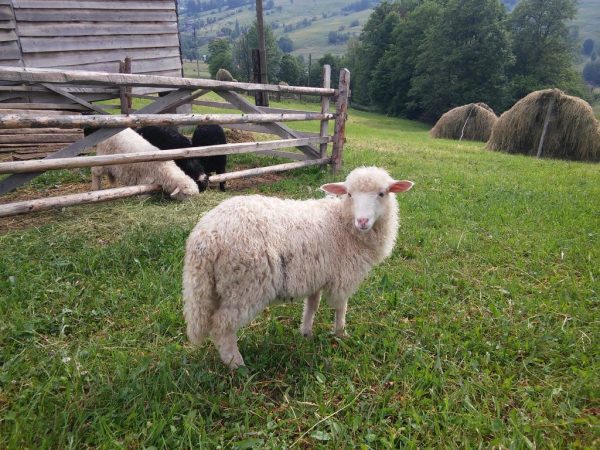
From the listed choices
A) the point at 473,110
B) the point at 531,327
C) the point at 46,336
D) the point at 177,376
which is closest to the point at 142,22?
the point at 46,336

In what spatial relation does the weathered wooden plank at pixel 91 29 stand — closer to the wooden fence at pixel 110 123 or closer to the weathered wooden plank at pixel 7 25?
the weathered wooden plank at pixel 7 25

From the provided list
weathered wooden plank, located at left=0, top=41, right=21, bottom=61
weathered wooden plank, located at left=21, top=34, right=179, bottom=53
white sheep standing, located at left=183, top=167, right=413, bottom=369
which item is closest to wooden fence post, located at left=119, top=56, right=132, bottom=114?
weathered wooden plank, located at left=21, top=34, right=179, bottom=53

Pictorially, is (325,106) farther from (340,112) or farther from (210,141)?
(210,141)

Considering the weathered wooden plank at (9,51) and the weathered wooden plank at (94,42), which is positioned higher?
the weathered wooden plank at (94,42)

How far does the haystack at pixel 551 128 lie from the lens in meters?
16.2

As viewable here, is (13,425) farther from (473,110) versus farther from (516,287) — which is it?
(473,110)

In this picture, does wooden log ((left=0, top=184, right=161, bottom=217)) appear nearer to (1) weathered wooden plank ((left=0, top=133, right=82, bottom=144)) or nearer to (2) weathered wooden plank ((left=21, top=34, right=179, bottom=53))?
(1) weathered wooden plank ((left=0, top=133, right=82, bottom=144))

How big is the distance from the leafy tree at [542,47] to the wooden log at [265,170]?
41.1 m

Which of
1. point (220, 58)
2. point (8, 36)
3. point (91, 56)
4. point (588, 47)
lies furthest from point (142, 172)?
point (588, 47)

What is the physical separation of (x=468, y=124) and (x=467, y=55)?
17.9 metres

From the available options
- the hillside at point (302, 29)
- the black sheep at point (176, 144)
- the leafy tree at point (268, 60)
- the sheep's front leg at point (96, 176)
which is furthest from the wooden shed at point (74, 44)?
the hillside at point (302, 29)

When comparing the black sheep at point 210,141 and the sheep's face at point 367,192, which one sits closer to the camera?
the sheep's face at point 367,192

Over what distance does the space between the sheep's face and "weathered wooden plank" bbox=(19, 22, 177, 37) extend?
9.23 metres

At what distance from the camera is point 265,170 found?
6.86 metres
